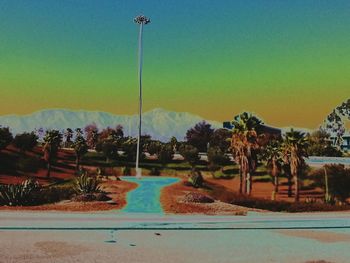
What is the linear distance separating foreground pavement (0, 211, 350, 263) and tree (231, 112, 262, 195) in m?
18.7

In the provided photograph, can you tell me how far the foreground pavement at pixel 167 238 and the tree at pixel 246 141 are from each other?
18675 mm

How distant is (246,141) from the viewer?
44.2 m

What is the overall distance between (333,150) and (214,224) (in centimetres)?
7393

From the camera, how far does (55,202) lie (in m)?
29.9

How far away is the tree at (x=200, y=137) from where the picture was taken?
10825 centimetres

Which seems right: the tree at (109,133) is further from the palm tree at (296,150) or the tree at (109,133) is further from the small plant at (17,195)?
the small plant at (17,195)

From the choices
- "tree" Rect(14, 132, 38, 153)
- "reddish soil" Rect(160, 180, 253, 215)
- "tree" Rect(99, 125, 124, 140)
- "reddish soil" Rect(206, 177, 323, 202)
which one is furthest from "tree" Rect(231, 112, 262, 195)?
"tree" Rect(99, 125, 124, 140)

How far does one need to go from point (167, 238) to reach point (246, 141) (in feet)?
88.3

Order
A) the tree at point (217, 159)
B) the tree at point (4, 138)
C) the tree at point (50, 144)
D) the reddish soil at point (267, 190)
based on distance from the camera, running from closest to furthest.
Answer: the reddish soil at point (267, 190) → the tree at point (50, 144) → the tree at point (4, 138) → the tree at point (217, 159)

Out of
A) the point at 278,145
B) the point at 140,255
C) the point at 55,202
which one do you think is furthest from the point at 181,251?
Answer: the point at 278,145

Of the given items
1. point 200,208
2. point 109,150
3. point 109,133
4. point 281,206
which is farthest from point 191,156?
point 109,133

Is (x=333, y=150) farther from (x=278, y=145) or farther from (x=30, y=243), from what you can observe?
(x=30, y=243)

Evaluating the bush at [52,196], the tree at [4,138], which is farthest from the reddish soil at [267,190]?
the tree at [4,138]

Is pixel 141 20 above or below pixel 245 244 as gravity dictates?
above
